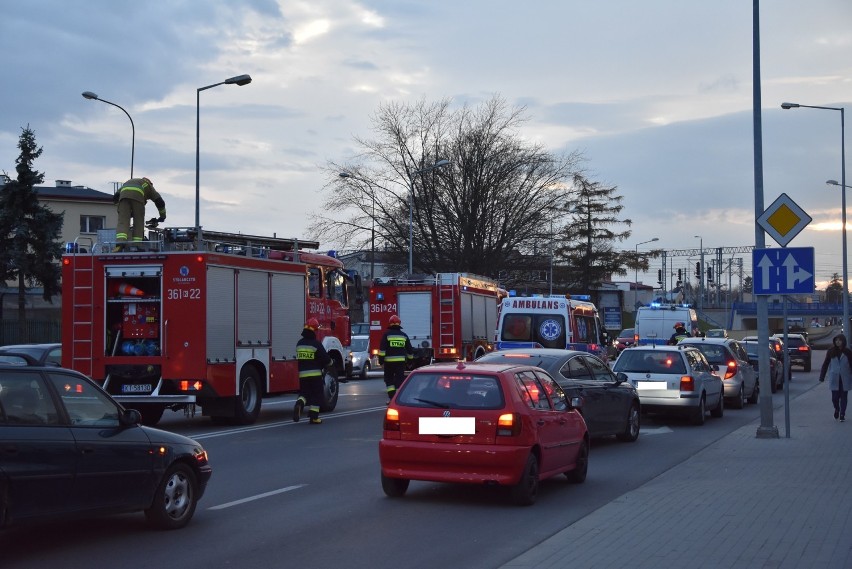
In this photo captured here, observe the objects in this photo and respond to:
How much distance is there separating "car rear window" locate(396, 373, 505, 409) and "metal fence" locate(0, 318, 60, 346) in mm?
36745

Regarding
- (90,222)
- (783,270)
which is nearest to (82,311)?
(783,270)

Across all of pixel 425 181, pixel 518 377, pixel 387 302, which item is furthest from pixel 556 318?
pixel 425 181

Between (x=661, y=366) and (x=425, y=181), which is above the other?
(x=425, y=181)

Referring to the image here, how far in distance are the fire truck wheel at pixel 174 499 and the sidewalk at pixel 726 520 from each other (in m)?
2.94

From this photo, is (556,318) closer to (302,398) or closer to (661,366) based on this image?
(661,366)

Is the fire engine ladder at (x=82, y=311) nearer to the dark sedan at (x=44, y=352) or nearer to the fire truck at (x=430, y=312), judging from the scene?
the dark sedan at (x=44, y=352)

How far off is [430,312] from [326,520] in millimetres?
19536

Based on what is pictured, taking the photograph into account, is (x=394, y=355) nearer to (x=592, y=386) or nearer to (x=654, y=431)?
(x=654, y=431)

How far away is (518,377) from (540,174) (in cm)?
4452

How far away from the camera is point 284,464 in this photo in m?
13.3

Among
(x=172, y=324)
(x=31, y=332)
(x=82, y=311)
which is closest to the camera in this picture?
(x=172, y=324)

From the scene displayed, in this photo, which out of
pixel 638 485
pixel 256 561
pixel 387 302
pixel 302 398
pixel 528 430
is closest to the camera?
pixel 256 561

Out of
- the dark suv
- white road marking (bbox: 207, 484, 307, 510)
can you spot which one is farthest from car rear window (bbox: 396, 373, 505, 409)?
the dark suv

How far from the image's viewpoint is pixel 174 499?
28.8ft
